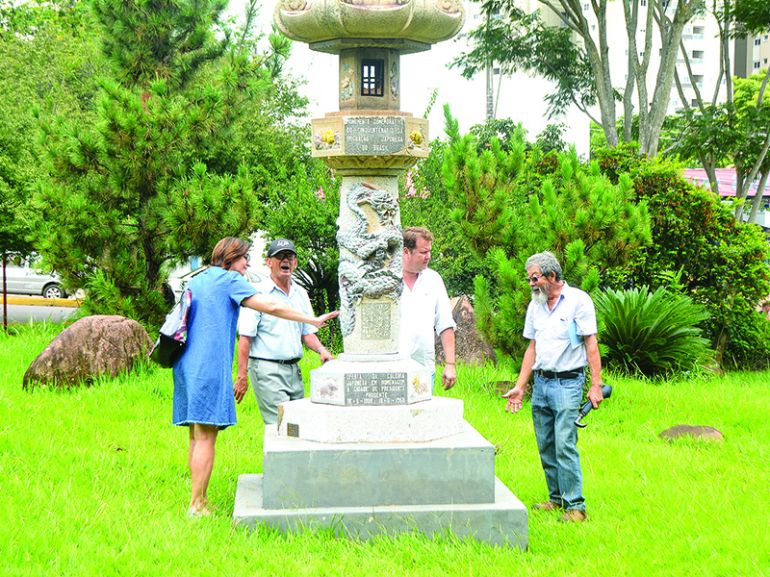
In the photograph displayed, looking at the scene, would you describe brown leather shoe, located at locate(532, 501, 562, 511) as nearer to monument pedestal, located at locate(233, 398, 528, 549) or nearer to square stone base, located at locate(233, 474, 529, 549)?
monument pedestal, located at locate(233, 398, 528, 549)

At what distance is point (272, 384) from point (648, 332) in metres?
7.51

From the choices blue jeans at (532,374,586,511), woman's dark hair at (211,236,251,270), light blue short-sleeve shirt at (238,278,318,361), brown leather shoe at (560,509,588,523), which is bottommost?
brown leather shoe at (560,509,588,523)

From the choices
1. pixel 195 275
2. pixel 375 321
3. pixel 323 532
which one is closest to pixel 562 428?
pixel 375 321

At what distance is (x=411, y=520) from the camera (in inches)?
268

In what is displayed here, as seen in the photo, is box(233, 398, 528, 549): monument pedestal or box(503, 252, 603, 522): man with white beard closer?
box(233, 398, 528, 549): monument pedestal

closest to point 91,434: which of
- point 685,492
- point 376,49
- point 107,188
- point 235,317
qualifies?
point 235,317

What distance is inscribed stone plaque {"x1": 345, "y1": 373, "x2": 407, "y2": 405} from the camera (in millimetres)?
7230

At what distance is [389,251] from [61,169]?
9.01 meters

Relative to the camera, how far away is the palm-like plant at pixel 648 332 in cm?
1398

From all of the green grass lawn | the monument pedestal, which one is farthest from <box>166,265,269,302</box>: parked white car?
the monument pedestal

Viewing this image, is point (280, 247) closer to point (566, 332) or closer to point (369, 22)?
point (369, 22)

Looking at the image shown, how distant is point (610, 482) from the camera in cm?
834

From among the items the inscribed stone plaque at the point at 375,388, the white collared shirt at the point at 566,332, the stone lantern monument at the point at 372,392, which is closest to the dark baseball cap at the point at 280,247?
the stone lantern monument at the point at 372,392

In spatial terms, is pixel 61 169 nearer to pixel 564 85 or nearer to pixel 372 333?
pixel 372 333
